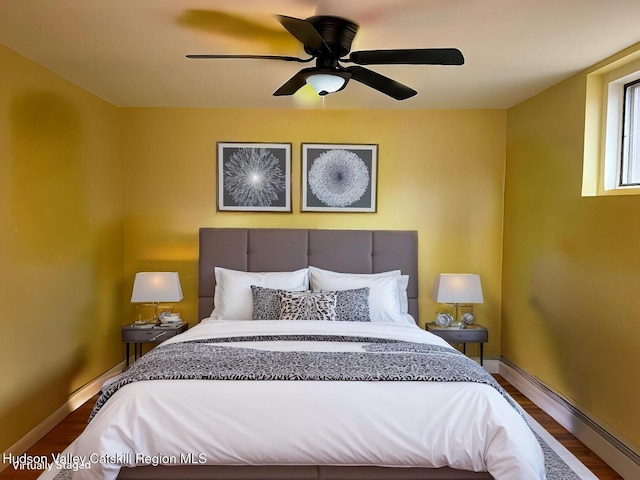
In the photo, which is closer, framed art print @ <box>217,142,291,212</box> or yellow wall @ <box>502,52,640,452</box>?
yellow wall @ <box>502,52,640,452</box>

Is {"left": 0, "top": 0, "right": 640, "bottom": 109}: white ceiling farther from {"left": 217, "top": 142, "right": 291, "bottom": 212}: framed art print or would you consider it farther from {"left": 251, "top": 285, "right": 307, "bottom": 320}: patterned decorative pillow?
{"left": 251, "top": 285, "right": 307, "bottom": 320}: patterned decorative pillow

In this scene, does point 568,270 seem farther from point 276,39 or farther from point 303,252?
point 276,39

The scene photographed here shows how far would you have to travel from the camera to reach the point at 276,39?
287 centimetres

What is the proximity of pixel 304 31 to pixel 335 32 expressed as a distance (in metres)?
0.50

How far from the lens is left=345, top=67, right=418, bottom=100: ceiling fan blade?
8.78 ft

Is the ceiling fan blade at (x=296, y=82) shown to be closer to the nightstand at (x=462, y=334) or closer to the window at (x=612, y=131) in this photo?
the window at (x=612, y=131)

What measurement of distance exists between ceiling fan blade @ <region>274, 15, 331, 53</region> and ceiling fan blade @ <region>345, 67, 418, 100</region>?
0.30m

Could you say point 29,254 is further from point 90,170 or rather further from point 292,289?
point 292,289

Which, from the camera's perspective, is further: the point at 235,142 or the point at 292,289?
the point at 235,142

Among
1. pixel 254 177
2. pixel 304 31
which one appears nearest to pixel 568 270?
pixel 304 31

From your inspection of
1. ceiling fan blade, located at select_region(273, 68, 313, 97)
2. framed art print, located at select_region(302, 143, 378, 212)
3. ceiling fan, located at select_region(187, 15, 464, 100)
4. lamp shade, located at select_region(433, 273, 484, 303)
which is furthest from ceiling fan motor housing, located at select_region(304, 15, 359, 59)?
lamp shade, located at select_region(433, 273, 484, 303)

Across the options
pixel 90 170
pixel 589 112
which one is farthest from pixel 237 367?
pixel 589 112

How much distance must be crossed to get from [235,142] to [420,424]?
3208 mm

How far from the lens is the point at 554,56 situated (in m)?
3.14
